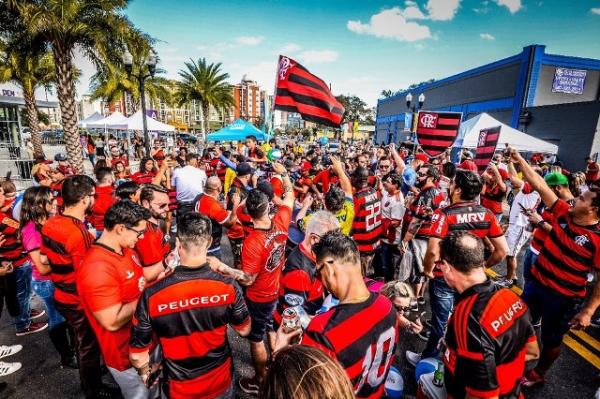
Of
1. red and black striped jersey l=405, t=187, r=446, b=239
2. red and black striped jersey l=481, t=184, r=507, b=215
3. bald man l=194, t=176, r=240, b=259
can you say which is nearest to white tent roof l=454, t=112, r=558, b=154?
red and black striped jersey l=481, t=184, r=507, b=215

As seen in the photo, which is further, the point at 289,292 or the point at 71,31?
the point at 71,31

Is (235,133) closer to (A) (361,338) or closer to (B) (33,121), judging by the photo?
(B) (33,121)

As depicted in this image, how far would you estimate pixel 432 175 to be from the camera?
5.21 meters

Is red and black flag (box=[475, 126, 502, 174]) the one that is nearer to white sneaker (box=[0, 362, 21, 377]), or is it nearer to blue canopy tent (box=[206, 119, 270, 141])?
white sneaker (box=[0, 362, 21, 377])

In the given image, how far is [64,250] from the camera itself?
2.97m

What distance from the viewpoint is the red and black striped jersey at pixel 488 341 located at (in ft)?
5.84

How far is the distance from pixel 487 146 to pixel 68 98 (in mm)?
16062

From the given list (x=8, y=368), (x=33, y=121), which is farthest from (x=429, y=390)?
(x=33, y=121)

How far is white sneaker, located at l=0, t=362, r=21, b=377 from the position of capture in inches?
138

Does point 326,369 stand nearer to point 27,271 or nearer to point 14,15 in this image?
point 27,271

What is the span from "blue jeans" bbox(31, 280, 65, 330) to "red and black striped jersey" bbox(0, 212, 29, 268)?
30.6 inches

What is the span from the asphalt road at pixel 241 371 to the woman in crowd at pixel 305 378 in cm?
285

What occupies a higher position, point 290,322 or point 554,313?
point 290,322

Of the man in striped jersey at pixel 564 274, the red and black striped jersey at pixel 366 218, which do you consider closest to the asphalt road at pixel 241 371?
the man in striped jersey at pixel 564 274
